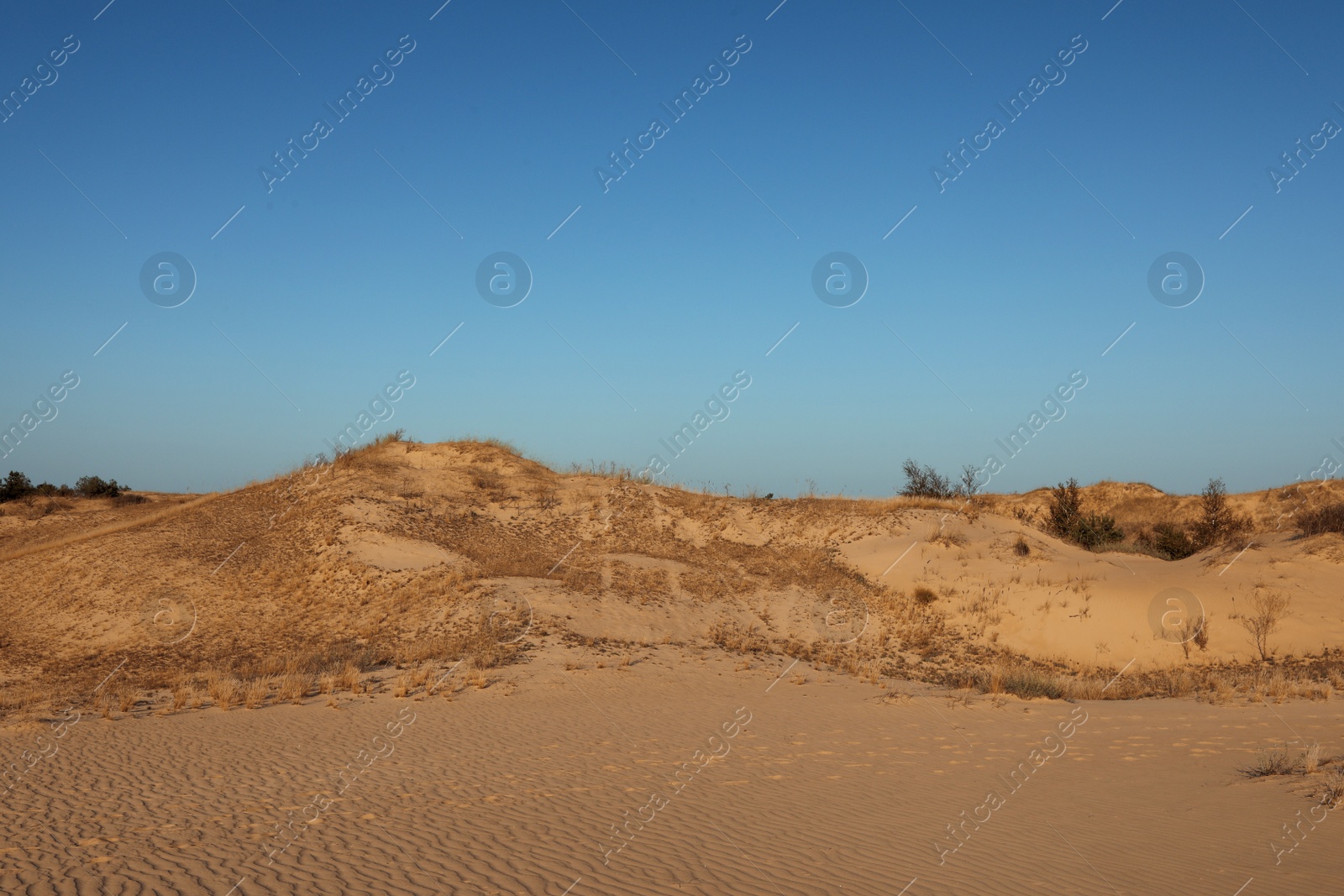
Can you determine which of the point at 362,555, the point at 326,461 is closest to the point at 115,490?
the point at 326,461

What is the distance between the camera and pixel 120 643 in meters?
20.6

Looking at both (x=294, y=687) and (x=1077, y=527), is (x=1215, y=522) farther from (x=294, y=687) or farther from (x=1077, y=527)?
(x=294, y=687)

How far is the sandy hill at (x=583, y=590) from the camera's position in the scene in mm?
19219

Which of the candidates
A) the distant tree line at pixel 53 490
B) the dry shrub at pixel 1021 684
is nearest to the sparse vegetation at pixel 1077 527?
the dry shrub at pixel 1021 684

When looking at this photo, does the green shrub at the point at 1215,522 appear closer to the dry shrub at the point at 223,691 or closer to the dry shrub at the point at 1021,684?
the dry shrub at the point at 1021,684

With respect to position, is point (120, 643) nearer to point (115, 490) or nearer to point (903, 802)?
point (903, 802)

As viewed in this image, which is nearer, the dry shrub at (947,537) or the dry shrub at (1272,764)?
the dry shrub at (1272,764)

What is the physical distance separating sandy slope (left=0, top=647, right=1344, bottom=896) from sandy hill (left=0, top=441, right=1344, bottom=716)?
3266 mm

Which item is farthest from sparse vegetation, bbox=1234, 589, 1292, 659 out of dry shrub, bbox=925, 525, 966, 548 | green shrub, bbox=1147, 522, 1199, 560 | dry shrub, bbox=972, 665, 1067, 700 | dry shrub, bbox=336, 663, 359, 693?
dry shrub, bbox=336, 663, 359, 693

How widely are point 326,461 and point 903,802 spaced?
27.4 metres

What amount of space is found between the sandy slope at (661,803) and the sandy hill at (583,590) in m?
3.27

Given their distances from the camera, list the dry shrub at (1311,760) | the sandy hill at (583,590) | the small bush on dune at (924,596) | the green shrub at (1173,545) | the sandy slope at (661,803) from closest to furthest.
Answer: the sandy slope at (661,803)
the dry shrub at (1311,760)
the sandy hill at (583,590)
the small bush on dune at (924,596)
the green shrub at (1173,545)

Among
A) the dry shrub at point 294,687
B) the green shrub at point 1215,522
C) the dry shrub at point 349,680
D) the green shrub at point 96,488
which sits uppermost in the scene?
the green shrub at point 96,488

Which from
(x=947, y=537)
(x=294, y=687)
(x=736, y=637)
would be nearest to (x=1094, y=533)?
(x=947, y=537)
